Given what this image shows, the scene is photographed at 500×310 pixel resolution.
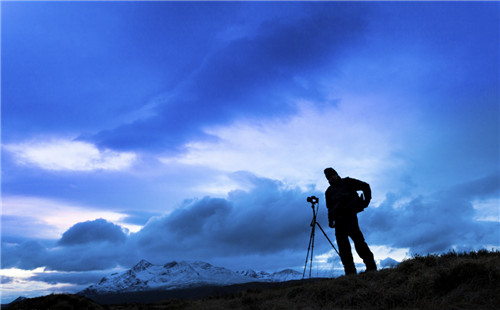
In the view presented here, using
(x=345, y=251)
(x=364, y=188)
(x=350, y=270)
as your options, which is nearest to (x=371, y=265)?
(x=350, y=270)

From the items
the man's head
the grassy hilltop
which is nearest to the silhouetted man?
the man's head

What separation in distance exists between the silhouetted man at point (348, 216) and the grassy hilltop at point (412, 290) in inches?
43.8

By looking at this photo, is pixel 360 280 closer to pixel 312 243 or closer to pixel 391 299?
pixel 391 299

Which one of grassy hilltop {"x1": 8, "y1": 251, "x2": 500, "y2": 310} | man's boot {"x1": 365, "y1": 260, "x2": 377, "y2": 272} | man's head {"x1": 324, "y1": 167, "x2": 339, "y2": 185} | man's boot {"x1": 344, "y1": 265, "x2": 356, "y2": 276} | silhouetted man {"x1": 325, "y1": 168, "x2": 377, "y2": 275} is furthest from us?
man's head {"x1": 324, "y1": 167, "x2": 339, "y2": 185}

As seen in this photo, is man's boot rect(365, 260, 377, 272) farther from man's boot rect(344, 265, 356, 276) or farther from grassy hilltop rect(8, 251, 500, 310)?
grassy hilltop rect(8, 251, 500, 310)

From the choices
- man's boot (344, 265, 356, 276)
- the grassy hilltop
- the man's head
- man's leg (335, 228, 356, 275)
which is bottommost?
the grassy hilltop

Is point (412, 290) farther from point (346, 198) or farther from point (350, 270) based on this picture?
point (346, 198)

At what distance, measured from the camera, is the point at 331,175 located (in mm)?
10969

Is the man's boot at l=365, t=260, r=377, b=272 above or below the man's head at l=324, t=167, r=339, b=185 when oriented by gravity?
below

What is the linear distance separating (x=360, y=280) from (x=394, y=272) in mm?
871

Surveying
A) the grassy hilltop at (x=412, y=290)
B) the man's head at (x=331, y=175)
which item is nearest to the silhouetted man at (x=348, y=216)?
the man's head at (x=331, y=175)

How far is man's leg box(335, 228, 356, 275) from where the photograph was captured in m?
10.5

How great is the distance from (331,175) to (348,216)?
1.33m

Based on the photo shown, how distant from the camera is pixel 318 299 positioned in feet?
27.8
